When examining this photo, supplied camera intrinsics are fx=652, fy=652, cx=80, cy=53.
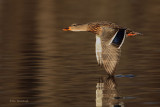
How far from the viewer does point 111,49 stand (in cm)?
1534

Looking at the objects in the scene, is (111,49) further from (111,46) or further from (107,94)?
(107,94)

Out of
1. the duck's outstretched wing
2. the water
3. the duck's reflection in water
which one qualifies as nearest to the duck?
the duck's outstretched wing

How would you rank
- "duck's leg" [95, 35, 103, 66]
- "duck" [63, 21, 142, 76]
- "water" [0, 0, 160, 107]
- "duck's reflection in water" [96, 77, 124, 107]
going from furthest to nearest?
1. "duck's leg" [95, 35, 103, 66]
2. "duck" [63, 21, 142, 76]
3. "water" [0, 0, 160, 107]
4. "duck's reflection in water" [96, 77, 124, 107]

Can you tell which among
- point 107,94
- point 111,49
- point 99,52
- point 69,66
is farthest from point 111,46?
point 107,94

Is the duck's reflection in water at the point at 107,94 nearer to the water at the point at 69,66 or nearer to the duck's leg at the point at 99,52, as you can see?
the water at the point at 69,66

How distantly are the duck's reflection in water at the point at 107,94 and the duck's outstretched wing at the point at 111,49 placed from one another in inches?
15.6

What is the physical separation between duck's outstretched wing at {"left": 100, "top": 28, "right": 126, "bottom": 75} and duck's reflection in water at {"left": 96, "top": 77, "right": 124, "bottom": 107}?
395 mm

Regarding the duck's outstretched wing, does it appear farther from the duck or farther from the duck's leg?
the duck's leg

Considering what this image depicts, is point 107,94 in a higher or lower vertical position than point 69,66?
lower

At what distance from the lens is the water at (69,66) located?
12500 millimetres

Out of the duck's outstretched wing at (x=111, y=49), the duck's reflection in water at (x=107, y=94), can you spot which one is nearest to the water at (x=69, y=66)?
the duck's reflection in water at (x=107, y=94)

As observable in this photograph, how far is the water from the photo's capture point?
492 inches

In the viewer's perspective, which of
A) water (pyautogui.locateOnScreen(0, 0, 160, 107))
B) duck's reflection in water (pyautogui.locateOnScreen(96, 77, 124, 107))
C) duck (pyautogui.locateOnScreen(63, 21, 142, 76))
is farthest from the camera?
duck (pyautogui.locateOnScreen(63, 21, 142, 76))

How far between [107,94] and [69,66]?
383cm
